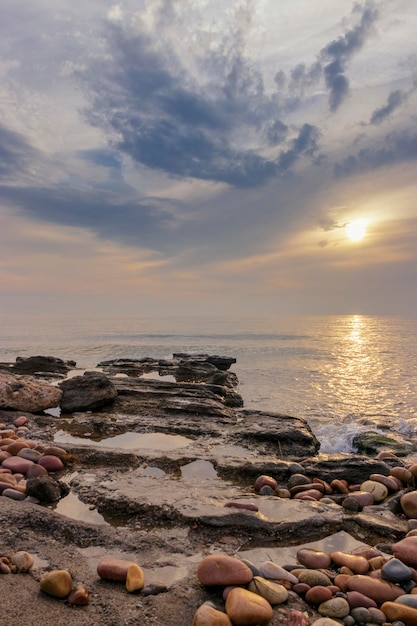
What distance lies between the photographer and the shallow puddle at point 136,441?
877cm

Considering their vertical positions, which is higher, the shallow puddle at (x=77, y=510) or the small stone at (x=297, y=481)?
the shallow puddle at (x=77, y=510)

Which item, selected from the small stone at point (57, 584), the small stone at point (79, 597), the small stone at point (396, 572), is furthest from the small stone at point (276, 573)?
the small stone at point (57, 584)

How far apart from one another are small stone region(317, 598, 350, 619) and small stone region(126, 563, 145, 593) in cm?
166

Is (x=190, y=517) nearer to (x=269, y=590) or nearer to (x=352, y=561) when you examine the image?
(x=269, y=590)

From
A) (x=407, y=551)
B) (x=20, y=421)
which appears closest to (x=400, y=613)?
(x=407, y=551)

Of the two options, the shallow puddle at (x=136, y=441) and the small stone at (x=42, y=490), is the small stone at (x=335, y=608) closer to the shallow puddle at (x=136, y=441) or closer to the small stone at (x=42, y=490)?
the small stone at (x=42, y=490)

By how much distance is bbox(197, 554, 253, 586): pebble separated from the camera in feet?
12.0

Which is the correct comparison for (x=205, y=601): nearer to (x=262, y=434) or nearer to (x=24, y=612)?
(x=24, y=612)

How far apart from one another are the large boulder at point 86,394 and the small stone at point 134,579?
27.8 feet

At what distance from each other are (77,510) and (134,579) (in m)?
2.08

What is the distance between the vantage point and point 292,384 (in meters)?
21.6

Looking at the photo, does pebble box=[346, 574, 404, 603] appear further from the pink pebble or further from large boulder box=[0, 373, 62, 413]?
large boulder box=[0, 373, 62, 413]

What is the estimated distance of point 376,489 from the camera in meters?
6.33

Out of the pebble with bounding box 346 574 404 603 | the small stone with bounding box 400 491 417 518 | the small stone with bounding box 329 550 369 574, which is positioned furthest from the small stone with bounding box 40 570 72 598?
the small stone with bounding box 400 491 417 518
